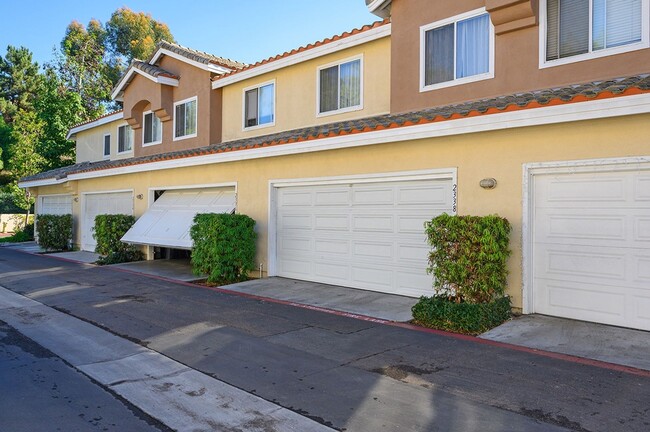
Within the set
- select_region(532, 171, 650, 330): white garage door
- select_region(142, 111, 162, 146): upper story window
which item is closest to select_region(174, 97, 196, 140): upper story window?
select_region(142, 111, 162, 146): upper story window

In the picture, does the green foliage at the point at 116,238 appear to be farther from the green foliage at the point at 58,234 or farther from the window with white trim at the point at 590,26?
the window with white trim at the point at 590,26

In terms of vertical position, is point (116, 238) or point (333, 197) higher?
point (333, 197)

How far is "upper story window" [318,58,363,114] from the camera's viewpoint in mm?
12786

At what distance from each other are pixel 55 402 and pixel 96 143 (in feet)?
74.8

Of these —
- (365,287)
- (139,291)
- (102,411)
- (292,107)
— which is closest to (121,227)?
(139,291)

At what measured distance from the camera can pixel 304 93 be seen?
14.0 meters

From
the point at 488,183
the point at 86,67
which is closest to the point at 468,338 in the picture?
the point at 488,183

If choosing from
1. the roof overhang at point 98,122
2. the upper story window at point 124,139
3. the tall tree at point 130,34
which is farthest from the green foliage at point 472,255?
the tall tree at point 130,34

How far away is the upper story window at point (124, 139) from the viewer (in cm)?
2216

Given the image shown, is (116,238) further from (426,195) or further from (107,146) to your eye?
(426,195)

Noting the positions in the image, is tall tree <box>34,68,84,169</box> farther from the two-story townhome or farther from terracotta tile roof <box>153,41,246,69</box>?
the two-story townhome

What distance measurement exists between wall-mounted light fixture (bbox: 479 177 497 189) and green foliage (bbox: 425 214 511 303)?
0.70m

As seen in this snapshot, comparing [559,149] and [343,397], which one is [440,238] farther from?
[343,397]

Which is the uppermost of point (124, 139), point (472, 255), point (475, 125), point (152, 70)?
point (152, 70)
